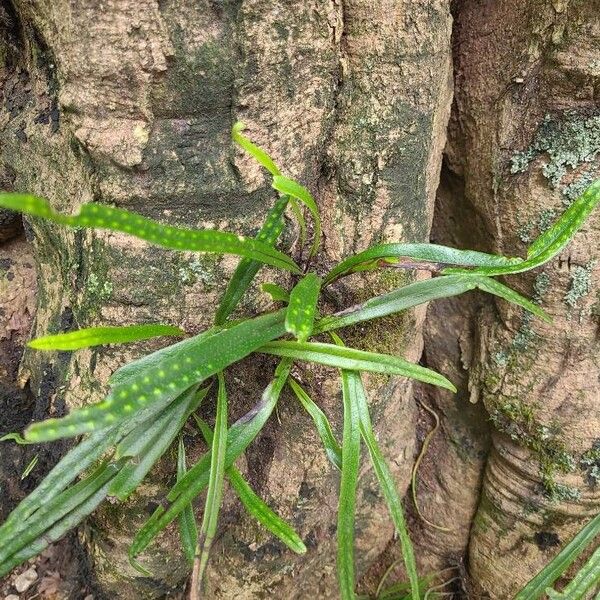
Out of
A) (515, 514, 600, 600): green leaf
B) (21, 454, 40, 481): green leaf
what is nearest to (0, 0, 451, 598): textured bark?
(21, 454, 40, 481): green leaf

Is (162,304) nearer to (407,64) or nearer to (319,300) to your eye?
(319,300)

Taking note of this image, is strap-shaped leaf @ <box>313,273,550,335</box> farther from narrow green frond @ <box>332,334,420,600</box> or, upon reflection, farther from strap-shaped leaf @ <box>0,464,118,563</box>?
strap-shaped leaf @ <box>0,464,118,563</box>

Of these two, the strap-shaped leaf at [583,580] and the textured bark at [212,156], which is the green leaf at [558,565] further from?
the textured bark at [212,156]

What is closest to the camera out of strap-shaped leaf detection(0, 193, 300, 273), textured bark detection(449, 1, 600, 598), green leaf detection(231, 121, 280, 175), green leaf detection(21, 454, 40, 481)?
strap-shaped leaf detection(0, 193, 300, 273)

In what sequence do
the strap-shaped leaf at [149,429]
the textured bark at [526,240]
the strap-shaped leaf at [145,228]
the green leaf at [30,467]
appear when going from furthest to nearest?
the green leaf at [30,467] < the textured bark at [526,240] < the strap-shaped leaf at [149,429] < the strap-shaped leaf at [145,228]

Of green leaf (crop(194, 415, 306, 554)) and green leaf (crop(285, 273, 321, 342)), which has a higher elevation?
green leaf (crop(285, 273, 321, 342))

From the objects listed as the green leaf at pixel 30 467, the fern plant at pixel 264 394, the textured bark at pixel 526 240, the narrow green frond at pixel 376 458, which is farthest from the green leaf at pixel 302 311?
the green leaf at pixel 30 467

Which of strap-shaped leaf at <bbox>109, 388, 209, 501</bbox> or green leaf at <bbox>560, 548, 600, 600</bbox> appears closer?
strap-shaped leaf at <bbox>109, 388, 209, 501</bbox>
